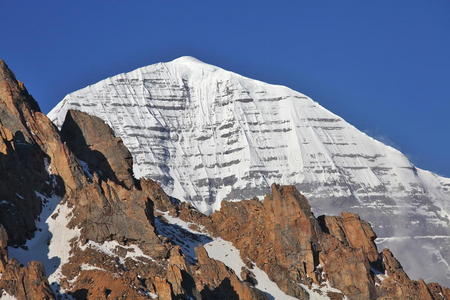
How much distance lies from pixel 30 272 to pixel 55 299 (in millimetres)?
4872

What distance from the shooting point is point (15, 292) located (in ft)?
643

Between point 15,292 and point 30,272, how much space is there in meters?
2.81

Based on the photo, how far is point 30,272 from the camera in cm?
19612

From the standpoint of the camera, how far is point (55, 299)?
19862 cm

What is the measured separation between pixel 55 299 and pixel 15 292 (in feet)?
17.0
